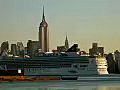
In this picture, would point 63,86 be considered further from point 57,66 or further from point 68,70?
point 57,66

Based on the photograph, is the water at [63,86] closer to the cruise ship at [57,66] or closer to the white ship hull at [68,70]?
the white ship hull at [68,70]

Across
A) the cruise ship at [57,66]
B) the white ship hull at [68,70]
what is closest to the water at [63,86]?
the white ship hull at [68,70]

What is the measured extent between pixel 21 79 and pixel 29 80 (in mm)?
1928

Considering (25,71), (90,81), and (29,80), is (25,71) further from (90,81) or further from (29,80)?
(90,81)

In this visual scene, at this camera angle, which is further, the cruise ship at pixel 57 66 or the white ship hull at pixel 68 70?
the cruise ship at pixel 57 66

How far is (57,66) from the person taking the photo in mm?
113500

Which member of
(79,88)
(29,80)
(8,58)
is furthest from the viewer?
(8,58)

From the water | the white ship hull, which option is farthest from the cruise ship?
the water

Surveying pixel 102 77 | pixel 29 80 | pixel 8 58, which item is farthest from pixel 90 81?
pixel 8 58

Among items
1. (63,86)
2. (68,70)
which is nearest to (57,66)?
(68,70)

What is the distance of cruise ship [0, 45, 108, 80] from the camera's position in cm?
11288

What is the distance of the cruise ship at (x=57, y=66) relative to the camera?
112875 mm

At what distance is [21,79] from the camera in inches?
4348

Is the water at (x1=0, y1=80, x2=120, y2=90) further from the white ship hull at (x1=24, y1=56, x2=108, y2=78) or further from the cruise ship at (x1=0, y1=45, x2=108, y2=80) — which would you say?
the cruise ship at (x1=0, y1=45, x2=108, y2=80)
